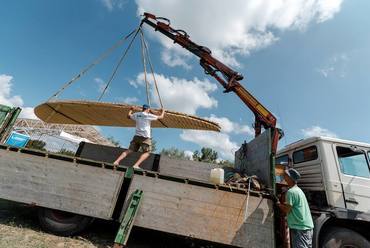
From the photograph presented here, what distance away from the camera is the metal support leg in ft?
13.3

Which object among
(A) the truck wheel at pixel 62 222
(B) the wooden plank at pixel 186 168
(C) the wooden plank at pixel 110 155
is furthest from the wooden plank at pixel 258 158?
(A) the truck wheel at pixel 62 222

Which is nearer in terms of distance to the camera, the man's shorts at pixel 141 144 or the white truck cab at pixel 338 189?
the white truck cab at pixel 338 189

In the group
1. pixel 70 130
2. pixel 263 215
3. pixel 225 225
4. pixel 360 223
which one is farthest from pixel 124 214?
pixel 70 130

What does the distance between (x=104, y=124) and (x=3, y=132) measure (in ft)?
12.0

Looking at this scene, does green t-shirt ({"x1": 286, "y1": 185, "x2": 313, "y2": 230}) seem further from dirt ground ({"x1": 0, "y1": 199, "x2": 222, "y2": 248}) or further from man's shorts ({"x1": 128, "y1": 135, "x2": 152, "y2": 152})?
man's shorts ({"x1": 128, "y1": 135, "x2": 152, "y2": 152})

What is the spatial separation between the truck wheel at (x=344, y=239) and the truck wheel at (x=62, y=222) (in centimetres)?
504

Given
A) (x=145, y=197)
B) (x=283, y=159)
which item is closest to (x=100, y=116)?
(x=145, y=197)

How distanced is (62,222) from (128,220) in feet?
5.26

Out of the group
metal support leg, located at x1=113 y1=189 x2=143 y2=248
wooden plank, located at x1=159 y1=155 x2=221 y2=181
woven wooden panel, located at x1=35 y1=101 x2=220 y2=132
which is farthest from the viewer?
woven wooden panel, located at x1=35 y1=101 x2=220 y2=132

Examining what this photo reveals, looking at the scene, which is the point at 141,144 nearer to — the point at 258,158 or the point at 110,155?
the point at 110,155

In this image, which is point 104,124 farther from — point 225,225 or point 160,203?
point 225,225

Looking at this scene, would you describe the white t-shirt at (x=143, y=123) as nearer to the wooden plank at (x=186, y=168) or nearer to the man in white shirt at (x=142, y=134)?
the man in white shirt at (x=142, y=134)

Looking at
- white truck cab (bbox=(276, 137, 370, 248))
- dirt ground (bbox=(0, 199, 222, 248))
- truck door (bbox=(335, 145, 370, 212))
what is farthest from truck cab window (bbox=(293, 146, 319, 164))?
dirt ground (bbox=(0, 199, 222, 248))

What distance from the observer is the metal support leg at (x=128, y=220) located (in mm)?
4055
